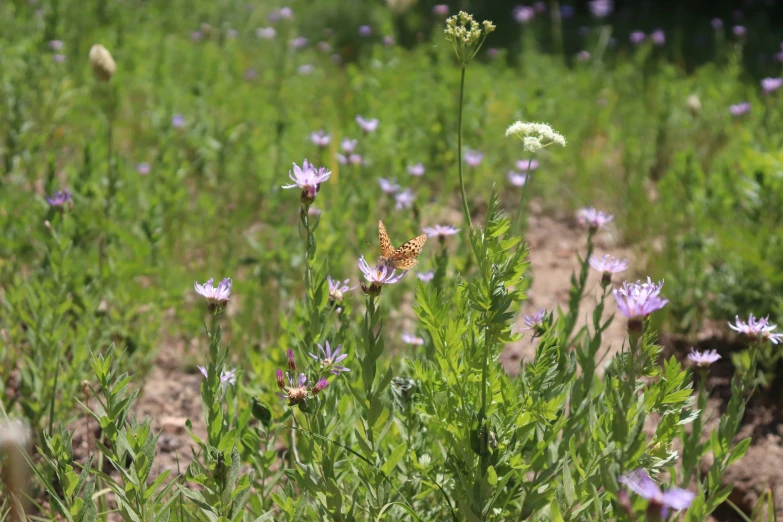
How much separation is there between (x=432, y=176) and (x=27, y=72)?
193cm

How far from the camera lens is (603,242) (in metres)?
3.70

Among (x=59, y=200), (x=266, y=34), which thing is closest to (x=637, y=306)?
(x=59, y=200)

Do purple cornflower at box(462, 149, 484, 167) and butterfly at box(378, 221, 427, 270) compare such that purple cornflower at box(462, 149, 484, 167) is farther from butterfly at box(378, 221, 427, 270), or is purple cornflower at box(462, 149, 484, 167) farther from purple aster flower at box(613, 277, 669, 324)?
purple aster flower at box(613, 277, 669, 324)

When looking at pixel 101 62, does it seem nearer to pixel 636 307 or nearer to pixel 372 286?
pixel 372 286

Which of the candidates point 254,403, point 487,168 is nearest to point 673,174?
point 487,168

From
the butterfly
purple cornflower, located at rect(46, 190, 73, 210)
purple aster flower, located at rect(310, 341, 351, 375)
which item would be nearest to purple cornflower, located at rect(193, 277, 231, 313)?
purple aster flower, located at rect(310, 341, 351, 375)

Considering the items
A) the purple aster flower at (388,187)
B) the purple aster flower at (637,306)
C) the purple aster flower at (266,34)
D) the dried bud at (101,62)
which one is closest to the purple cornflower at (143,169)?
the dried bud at (101,62)

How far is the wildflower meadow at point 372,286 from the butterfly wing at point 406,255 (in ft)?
0.06

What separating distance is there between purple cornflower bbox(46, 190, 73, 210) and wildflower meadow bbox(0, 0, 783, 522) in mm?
15

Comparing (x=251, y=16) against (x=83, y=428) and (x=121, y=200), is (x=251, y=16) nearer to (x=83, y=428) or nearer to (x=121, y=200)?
(x=121, y=200)

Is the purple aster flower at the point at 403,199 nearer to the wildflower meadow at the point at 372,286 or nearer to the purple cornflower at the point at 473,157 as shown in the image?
the wildflower meadow at the point at 372,286

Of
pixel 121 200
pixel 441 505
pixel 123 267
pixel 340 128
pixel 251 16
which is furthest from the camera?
pixel 251 16

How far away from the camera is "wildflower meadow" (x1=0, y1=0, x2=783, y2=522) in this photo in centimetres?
142

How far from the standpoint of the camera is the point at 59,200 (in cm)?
222
